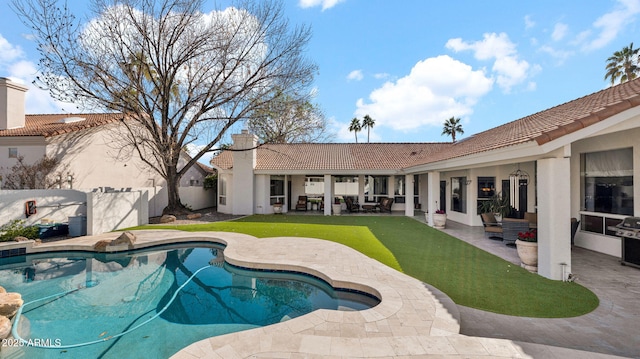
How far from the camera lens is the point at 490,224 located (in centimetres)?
1129

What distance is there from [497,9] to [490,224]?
8086mm

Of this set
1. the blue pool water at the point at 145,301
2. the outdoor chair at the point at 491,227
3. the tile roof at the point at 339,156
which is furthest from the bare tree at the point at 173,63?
the outdoor chair at the point at 491,227

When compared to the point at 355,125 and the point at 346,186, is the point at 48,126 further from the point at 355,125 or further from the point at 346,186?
the point at 355,125

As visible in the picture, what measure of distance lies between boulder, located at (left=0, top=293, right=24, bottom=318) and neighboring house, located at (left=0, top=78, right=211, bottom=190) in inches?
547

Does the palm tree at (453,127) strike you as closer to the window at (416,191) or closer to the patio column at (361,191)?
the window at (416,191)

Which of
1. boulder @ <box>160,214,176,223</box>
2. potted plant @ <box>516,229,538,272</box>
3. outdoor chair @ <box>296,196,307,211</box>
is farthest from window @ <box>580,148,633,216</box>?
boulder @ <box>160,214,176,223</box>

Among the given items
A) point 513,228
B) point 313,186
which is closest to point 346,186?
point 313,186

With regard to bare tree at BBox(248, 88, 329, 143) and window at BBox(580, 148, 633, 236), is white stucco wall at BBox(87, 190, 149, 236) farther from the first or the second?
window at BBox(580, 148, 633, 236)

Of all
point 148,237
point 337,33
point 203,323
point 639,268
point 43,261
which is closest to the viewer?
point 203,323

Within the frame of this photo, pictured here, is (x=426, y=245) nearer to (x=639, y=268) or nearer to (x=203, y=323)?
(x=639, y=268)

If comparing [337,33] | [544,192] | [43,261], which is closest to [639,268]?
[544,192]

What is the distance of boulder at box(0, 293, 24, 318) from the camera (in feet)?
17.8

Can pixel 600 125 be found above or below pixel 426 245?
above

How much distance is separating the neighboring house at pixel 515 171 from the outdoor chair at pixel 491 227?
50.9 inches
